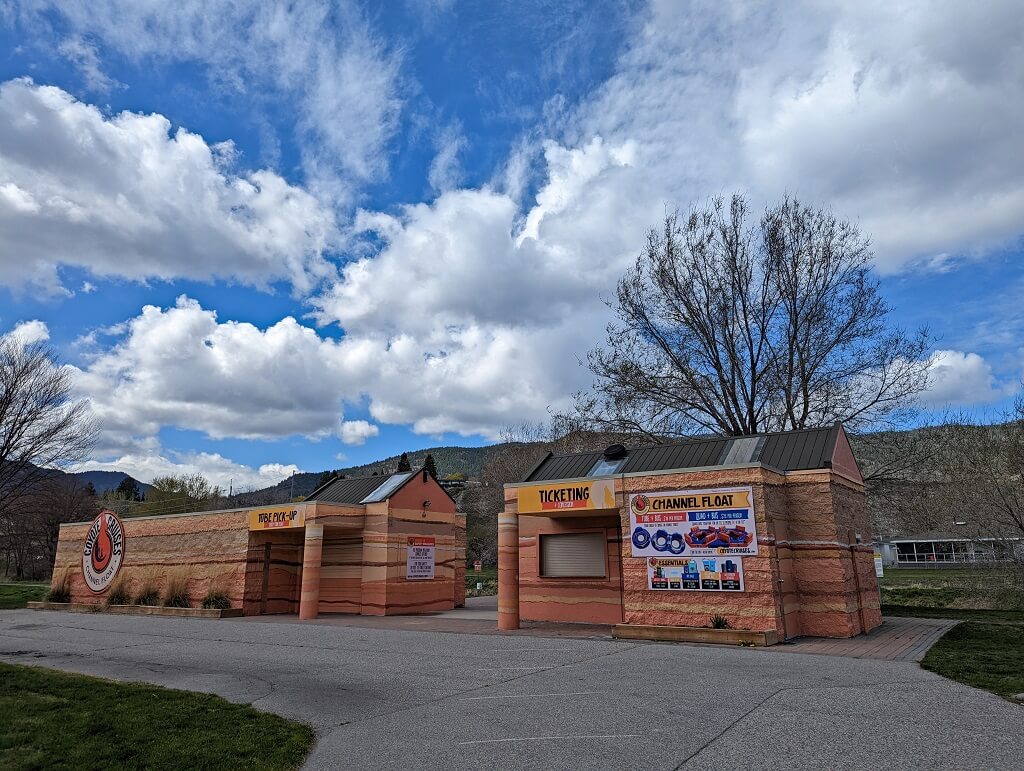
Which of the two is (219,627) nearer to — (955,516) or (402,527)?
(402,527)

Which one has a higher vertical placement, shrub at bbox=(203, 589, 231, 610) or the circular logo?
the circular logo

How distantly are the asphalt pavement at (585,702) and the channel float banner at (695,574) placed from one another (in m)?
1.75

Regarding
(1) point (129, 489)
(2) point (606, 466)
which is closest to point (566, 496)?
(2) point (606, 466)

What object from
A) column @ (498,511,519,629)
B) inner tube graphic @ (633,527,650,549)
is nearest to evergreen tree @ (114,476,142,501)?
column @ (498,511,519,629)

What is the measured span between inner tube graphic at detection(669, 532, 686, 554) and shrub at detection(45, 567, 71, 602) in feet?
82.8

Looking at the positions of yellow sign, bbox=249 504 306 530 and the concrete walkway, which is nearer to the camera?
the concrete walkway

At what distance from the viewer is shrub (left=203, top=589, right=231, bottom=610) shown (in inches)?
872

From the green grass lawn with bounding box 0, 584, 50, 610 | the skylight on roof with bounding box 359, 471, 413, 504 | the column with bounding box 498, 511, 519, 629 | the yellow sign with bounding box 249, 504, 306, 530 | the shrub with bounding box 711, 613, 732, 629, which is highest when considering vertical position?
the skylight on roof with bounding box 359, 471, 413, 504

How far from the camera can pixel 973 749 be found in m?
5.48

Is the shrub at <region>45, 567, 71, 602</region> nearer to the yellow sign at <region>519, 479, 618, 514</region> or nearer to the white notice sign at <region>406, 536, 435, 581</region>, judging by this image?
the white notice sign at <region>406, 536, 435, 581</region>

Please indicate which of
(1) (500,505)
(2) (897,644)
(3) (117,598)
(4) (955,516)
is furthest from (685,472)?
(1) (500,505)

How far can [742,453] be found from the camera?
16.7 metres

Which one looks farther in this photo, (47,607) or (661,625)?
(47,607)

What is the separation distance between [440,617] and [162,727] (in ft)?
47.8
